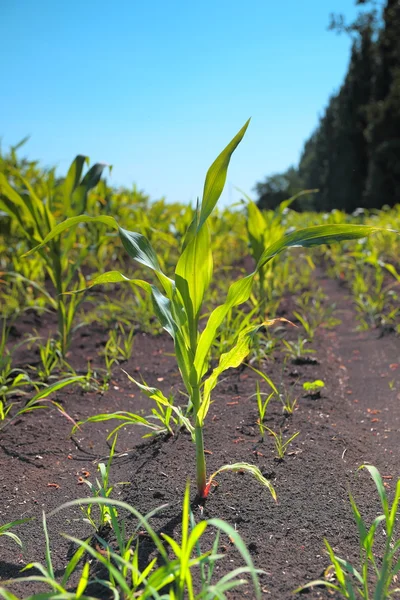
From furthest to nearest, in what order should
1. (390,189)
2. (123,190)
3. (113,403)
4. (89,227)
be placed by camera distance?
(390,189) < (123,190) < (89,227) < (113,403)

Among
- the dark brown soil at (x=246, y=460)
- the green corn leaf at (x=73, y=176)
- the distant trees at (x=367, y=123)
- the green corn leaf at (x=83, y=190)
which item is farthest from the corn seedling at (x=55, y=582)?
the distant trees at (x=367, y=123)

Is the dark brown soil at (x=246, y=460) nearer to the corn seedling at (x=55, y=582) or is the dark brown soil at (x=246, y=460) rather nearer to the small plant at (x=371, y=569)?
the small plant at (x=371, y=569)

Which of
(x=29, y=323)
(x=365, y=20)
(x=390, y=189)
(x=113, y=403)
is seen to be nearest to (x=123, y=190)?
(x=29, y=323)

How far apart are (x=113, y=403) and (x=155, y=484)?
2.58 feet

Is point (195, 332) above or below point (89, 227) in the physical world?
below

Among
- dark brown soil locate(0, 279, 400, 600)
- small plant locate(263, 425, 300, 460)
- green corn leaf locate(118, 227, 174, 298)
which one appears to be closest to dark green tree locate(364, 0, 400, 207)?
dark brown soil locate(0, 279, 400, 600)

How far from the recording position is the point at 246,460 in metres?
1.61

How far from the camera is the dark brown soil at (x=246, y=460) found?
4.13 feet

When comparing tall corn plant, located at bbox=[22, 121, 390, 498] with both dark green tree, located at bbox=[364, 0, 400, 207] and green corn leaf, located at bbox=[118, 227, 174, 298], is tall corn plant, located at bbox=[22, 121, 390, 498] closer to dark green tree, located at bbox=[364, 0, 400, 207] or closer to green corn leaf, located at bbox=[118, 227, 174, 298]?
green corn leaf, located at bbox=[118, 227, 174, 298]

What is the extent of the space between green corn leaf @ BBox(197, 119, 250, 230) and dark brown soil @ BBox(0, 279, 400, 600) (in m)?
0.72

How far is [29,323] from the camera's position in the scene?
3457 millimetres

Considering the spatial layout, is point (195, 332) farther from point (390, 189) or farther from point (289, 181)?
point (289, 181)

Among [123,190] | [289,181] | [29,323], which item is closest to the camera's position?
[29,323]

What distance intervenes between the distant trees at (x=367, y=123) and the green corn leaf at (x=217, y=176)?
1639cm
